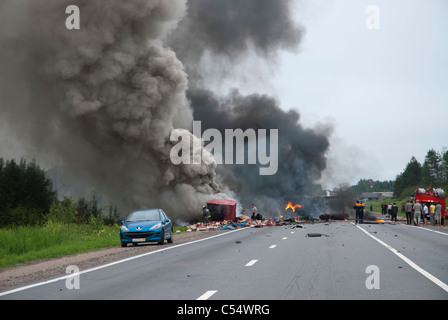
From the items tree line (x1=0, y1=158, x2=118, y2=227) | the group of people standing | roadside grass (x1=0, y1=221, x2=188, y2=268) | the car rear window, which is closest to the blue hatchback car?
the car rear window

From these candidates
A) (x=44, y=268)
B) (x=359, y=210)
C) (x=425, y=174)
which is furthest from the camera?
(x=425, y=174)

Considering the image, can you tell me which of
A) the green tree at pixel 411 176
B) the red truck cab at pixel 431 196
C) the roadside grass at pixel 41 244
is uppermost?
the green tree at pixel 411 176

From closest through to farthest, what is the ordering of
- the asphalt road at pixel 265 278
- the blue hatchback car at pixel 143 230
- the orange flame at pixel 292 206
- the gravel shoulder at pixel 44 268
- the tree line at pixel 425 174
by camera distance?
1. the asphalt road at pixel 265 278
2. the gravel shoulder at pixel 44 268
3. the blue hatchback car at pixel 143 230
4. the orange flame at pixel 292 206
5. the tree line at pixel 425 174

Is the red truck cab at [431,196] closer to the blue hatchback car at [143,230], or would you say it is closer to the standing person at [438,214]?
the standing person at [438,214]

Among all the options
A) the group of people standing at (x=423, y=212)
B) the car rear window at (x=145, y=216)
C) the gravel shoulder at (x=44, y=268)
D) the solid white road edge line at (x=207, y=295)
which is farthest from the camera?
the group of people standing at (x=423, y=212)

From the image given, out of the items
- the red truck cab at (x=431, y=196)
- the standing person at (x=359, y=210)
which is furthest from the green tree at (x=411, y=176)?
the standing person at (x=359, y=210)

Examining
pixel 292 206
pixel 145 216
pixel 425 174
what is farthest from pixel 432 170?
pixel 145 216

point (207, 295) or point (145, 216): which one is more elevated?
point (145, 216)

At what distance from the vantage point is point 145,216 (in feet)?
76.7

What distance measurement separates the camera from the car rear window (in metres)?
23.2

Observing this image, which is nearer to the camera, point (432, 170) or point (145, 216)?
point (145, 216)

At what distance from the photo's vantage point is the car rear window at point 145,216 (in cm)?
2322

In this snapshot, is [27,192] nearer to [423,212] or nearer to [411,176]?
[423,212]

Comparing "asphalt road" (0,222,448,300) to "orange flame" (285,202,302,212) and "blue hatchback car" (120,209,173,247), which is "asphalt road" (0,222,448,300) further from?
"orange flame" (285,202,302,212)
